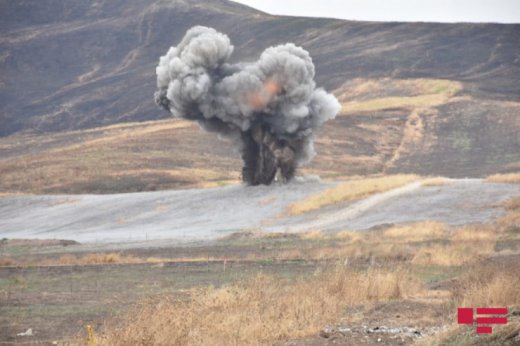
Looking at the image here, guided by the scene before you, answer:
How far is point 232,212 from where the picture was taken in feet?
227

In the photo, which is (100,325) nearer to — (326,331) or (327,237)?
(326,331)

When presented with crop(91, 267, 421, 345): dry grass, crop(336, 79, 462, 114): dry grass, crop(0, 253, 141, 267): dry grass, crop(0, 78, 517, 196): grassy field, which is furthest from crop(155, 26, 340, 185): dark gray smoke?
crop(336, 79, 462, 114): dry grass

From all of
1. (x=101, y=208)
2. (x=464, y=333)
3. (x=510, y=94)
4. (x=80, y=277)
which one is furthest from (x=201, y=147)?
(x=464, y=333)

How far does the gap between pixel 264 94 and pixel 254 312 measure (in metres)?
51.5

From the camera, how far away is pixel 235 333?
17.0 meters

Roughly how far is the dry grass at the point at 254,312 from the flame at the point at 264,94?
4505 cm

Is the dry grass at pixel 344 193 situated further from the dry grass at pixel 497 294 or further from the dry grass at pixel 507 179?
the dry grass at pixel 497 294

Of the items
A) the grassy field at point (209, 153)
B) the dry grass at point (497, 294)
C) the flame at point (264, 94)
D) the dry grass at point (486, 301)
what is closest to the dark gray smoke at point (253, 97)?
the flame at point (264, 94)

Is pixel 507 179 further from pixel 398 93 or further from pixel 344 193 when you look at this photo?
pixel 398 93

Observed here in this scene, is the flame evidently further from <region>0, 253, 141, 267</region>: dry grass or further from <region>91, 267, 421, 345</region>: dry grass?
<region>91, 267, 421, 345</region>: dry grass

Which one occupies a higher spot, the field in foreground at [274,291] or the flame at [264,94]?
the flame at [264,94]

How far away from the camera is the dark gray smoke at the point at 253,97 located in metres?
70.4

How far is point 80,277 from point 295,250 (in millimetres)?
12122

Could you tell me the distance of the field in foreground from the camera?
17.1 m
